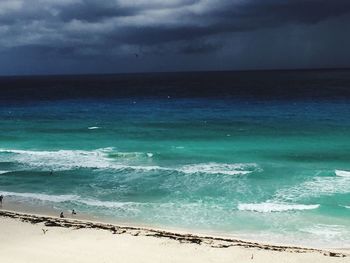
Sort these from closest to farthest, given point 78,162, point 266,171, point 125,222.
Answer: point 125,222, point 266,171, point 78,162

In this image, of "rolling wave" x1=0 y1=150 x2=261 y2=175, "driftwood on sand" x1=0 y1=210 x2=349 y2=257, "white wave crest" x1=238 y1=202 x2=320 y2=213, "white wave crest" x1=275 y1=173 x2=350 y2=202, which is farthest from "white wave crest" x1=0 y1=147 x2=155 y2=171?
"driftwood on sand" x1=0 y1=210 x2=349 y2=257

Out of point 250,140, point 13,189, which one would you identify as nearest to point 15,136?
point 13,189

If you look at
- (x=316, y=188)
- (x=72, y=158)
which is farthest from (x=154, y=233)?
(x=72, y=158)

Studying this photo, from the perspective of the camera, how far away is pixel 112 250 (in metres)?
20.5

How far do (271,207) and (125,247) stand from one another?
32.5 ft

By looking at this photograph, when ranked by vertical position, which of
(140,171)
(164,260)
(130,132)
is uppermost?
(130,132)

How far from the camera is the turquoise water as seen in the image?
25500mm

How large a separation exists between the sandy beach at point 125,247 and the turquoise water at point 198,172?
242 centimetres

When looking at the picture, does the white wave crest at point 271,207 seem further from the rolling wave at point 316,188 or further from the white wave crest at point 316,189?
the rolling wave at point 316,188

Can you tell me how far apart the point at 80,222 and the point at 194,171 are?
12.4 metres

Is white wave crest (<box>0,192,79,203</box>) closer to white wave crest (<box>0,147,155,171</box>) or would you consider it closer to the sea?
the sea

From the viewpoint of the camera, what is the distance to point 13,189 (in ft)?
105

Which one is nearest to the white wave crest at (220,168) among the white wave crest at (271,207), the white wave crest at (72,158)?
the white wave crest at (72,158)

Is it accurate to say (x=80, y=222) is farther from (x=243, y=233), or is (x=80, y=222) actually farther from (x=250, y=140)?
(x=250, y=140)
